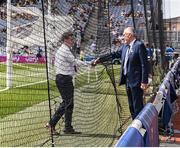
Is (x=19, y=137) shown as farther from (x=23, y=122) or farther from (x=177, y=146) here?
(x=177, y=146)

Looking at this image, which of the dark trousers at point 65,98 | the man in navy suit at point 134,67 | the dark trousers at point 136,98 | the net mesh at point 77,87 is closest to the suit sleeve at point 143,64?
the man in navy suit at point 134,67

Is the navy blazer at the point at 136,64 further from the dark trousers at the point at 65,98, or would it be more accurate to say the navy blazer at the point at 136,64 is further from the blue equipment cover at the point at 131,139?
the blue equipment cover at the point at 131,139

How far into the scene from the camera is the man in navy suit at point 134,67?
884 cm

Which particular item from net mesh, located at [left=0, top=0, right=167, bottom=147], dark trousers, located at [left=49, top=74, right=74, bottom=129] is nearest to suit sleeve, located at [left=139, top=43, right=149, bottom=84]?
net mesh, located at [left=0, top=0, right=167, bottom=147]

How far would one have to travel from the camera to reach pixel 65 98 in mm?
9570

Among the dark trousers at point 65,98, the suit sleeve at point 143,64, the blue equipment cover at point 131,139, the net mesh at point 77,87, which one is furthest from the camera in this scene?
the dark trousers at point 65,98

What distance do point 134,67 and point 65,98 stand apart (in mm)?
1366

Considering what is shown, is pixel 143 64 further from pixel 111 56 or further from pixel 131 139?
pixel 131 139

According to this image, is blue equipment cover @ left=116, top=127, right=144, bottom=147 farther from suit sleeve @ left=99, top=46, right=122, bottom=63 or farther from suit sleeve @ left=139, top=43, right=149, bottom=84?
suit sleeve @ left=99, top=46, right=122, bottom=63

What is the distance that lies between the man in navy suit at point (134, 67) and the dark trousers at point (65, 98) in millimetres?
635

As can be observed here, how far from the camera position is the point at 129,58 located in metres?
9.07

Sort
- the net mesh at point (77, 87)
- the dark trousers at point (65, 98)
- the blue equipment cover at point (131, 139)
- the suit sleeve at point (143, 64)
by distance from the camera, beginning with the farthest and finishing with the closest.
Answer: the dark trousers at point (65, 98) < the net mesh at point (77, 87) < the suit sleeve at point (143, 64) < the blue equipment cover at point (131, 139)

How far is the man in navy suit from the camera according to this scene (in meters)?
8.84

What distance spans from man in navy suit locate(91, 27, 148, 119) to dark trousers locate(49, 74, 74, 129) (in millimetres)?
635
